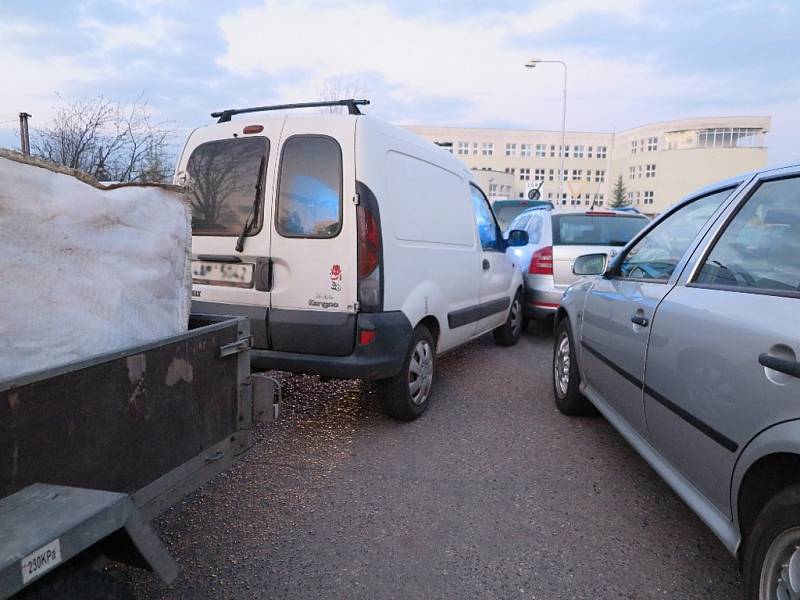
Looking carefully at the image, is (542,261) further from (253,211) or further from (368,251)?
(253,211)

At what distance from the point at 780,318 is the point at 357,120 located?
2638 mm

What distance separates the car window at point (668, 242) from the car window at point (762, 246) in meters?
0.26

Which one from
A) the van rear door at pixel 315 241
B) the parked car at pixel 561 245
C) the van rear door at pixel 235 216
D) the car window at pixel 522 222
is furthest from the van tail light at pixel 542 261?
the van rear door at pixel 235 216

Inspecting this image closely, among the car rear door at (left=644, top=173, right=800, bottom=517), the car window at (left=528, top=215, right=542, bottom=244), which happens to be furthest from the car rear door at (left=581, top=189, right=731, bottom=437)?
the car window at (left=528, top=215, right=542, bottom=244)

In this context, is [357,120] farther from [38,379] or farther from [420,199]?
[38,379]

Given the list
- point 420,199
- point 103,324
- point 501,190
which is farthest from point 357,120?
point 501,190

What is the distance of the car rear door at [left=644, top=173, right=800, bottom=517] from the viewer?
69.2 inches

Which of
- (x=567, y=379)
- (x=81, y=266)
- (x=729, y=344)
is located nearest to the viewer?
(x=81, y=266)

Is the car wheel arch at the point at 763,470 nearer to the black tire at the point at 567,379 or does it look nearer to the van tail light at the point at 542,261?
the black tire at the point at 567,379

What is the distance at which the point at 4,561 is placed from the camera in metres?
1.05

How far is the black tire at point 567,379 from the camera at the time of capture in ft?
13.4

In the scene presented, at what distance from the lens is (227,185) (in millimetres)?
3812

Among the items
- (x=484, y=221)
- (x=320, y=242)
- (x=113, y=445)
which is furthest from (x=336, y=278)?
(x=484, y=221)

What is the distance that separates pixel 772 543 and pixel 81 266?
2.32m
